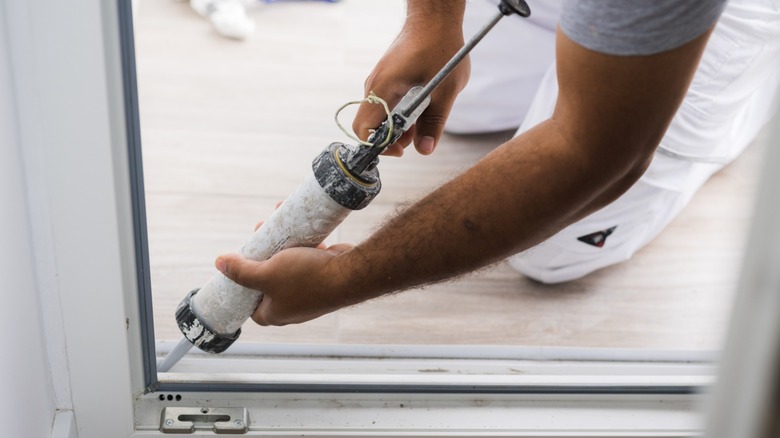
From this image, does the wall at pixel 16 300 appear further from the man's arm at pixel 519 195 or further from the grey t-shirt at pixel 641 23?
the grey t-shirt at pixel 641 23

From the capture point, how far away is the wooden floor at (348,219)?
1321mm

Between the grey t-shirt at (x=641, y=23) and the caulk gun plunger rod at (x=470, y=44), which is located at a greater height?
the grey t-shirt at (x=641, y=23)

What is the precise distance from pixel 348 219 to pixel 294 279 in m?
0.71

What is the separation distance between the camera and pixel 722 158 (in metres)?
1.41

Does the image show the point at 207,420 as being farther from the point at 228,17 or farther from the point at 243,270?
the point at 228,17

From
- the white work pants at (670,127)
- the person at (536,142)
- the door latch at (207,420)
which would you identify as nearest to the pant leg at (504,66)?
the white work pants at (670,127)

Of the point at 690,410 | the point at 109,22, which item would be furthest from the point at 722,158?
the point at 109,22

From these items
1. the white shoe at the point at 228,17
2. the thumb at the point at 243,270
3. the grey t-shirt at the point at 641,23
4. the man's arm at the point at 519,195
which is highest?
the grey t-shirt at the point at 641,23

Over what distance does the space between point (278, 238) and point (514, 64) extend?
35.7 inches

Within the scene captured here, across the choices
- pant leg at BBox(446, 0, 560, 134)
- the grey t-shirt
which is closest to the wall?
the grey t-shirt

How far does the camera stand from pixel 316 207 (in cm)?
79

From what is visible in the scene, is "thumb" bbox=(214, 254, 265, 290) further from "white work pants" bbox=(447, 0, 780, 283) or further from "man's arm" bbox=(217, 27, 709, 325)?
"white work pants" bbox=(447, 0, 780, 283)

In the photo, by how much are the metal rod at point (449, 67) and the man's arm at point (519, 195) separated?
7cm

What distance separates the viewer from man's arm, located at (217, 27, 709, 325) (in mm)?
637
